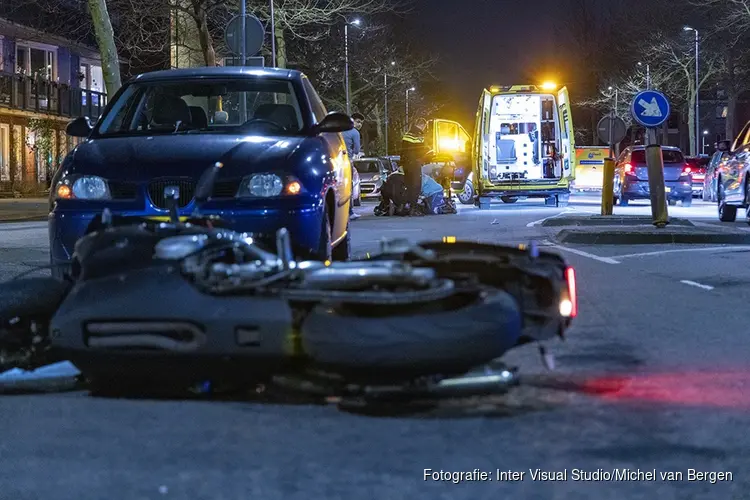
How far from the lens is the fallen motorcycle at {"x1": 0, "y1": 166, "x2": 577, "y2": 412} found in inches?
202

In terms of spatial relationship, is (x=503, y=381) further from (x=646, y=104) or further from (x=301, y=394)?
(x=646, y=104)

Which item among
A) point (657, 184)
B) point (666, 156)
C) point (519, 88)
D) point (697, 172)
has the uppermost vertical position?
point (519, 88)

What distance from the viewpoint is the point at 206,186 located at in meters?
7.44

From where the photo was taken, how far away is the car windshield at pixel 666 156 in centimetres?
3127

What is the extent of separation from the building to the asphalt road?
40.8 meters

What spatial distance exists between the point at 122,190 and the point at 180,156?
421 mm

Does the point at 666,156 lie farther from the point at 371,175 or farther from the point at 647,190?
the point at 371,175

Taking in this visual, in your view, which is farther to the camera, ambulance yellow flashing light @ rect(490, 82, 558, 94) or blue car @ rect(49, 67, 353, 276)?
ambulance yellow flashing light @ rect(490, 82, 558, 94)

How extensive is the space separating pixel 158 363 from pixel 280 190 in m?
2.49

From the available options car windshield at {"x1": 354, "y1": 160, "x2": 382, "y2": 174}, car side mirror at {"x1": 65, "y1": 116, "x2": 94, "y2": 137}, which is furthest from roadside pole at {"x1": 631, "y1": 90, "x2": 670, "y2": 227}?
car windshield at {"x1": 354, "y1": 160, "x2": 382, "y2": 174}

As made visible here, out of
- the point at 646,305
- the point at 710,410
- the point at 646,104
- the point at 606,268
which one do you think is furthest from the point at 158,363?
the point at 646,104

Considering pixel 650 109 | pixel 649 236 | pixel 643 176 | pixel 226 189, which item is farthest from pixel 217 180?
pixel 643 176

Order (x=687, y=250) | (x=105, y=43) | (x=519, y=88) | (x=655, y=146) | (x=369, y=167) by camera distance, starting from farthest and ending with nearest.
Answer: (x=369, y=167), (x=105, y=43), (x=519, y=88), (x=655, y=146), (x=687, y=250)

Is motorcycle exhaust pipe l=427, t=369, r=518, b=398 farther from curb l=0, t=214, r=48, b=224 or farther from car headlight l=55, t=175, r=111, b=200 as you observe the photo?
curb l=0, t=214, r=48, b=224
